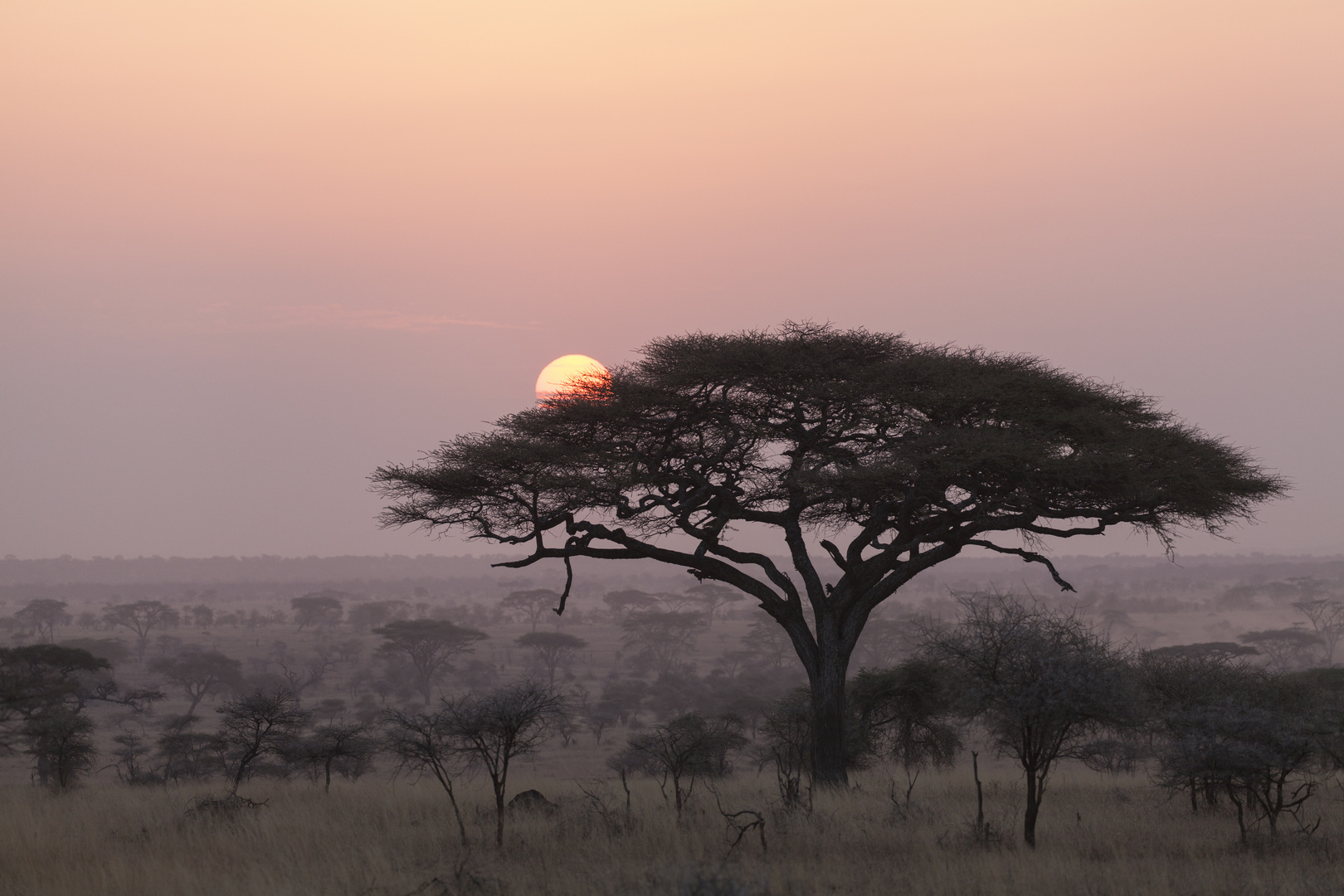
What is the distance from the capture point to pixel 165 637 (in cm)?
9700

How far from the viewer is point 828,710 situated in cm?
2077

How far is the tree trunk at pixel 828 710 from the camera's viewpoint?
807 inches

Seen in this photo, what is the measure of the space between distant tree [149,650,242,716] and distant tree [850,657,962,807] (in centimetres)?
5477

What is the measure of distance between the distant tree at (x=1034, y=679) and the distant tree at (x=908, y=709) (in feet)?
44.4

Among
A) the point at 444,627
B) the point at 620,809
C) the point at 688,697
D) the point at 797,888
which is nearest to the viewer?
the point at 797,888

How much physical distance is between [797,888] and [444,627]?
229 ft

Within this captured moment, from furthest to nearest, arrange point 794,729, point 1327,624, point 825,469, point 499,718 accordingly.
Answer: point 1327,624
point 794,729
point 825,469
point 499,718

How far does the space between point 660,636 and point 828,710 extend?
75667mm

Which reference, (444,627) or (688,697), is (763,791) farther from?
(444,627)

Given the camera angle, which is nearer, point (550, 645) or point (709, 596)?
point (550, 645)

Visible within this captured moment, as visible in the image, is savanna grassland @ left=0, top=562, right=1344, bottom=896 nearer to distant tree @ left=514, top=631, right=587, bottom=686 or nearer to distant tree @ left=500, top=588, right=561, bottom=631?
distant tree @ left=514, top=631, right=587, bottom=686

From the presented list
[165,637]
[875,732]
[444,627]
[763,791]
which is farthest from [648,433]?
[165,637]

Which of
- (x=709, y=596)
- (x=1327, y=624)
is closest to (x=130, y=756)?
(x=709, y=596)

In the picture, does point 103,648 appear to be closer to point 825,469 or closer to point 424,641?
point 424,641
